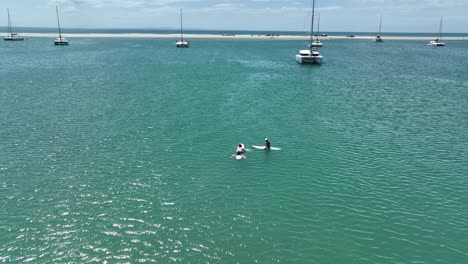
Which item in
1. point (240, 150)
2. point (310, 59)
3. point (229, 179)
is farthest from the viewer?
point (310, 59)

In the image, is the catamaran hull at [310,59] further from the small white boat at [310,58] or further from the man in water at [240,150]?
the man in water at [240,150]

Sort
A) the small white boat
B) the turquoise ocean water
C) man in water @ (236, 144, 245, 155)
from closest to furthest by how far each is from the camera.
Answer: the turquoise ocean water
man in water @ (236, 144, 245, 155)
the small white boat

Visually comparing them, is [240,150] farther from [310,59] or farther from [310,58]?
[310,59]

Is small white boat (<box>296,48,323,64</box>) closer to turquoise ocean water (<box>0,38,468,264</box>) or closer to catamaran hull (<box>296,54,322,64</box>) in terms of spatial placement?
catamaran hull (<box>296,54,322,64</box>)

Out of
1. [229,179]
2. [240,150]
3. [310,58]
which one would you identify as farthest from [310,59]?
[229,179]

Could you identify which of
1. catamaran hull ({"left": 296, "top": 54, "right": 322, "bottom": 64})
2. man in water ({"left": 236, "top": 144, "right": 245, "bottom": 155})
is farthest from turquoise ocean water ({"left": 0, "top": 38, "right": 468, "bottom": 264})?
catamaran hull ({"left": 296, "top": 54, "right": 322, "bottom": 64})

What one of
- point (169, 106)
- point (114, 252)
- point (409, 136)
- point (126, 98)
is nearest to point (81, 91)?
point (126, 98)

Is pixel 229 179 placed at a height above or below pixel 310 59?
below

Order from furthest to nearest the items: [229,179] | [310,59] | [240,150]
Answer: [310,59] → [240,150] → [229,179]

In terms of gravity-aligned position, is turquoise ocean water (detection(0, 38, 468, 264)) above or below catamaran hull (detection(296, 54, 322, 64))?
below
